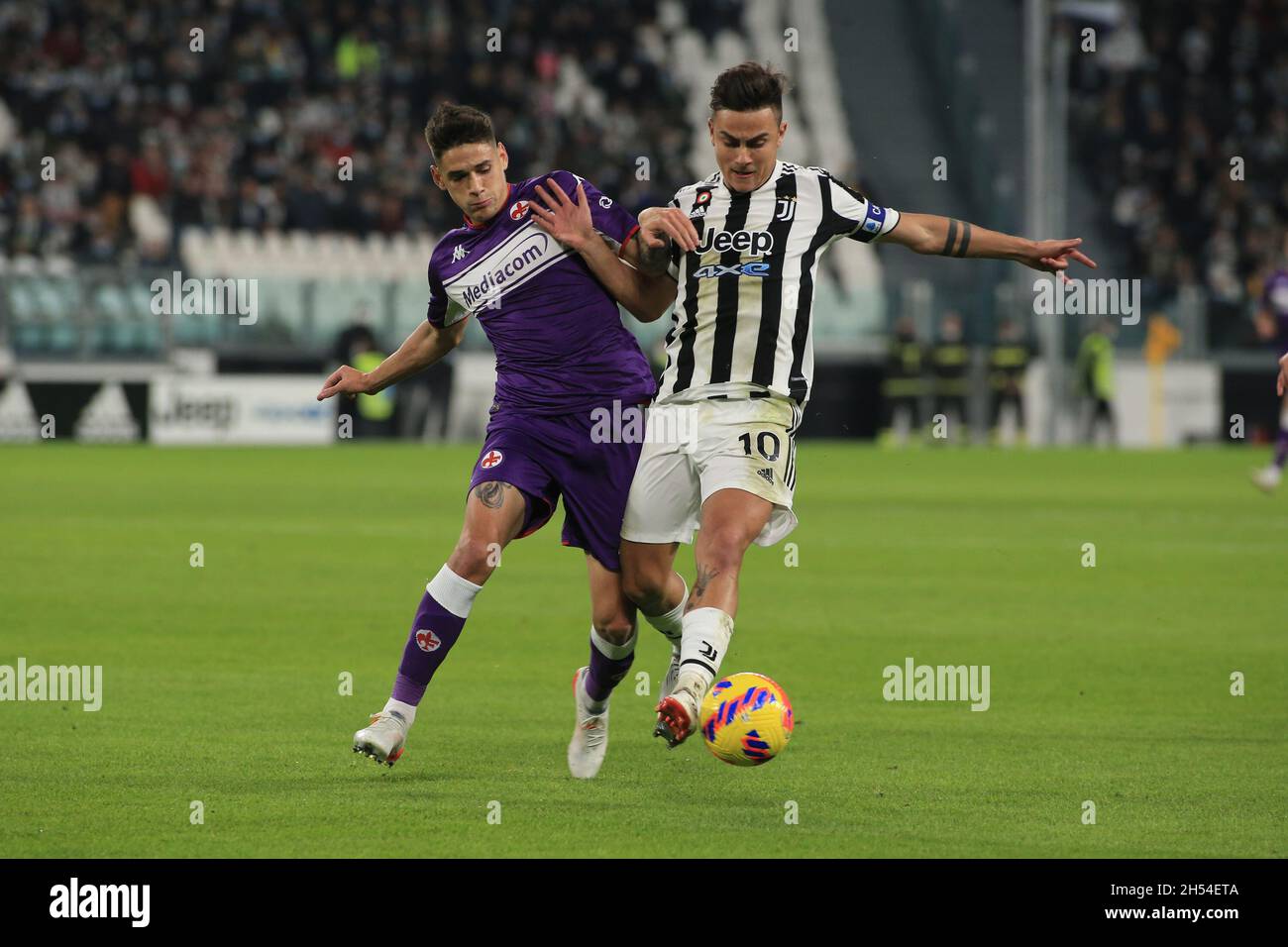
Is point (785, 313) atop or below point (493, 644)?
atop

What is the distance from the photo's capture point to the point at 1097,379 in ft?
101

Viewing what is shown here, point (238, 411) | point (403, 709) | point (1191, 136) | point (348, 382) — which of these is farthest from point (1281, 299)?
point (1191, 136)

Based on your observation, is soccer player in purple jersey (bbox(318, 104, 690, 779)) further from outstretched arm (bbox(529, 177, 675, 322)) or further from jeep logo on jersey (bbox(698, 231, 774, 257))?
jeep logo on jersey (bbox(698, 231, 774, 257))

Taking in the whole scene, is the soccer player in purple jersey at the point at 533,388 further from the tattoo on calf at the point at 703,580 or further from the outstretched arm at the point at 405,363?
the tattoo on calf at the point at 703,580

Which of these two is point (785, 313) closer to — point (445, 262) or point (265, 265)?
point (445, 262)

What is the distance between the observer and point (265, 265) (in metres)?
30.7

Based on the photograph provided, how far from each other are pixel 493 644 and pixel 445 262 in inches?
134

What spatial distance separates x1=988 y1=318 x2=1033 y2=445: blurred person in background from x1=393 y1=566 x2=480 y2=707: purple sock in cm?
2529

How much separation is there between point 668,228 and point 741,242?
0.39 meters

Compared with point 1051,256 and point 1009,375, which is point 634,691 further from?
point 1009,375

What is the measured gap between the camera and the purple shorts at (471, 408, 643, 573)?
7.11 m

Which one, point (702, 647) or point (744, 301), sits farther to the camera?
point (744, 301)
